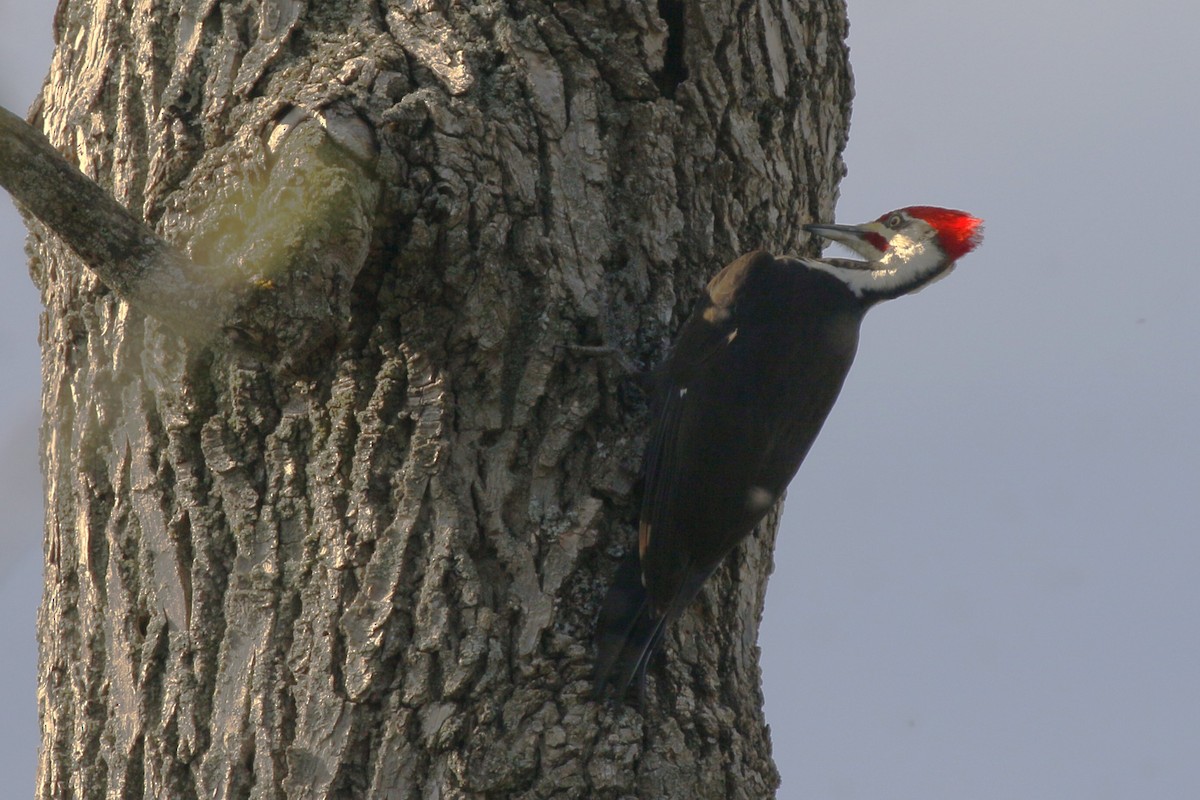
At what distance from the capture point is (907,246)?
11.3 feet

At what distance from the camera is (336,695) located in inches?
75.5

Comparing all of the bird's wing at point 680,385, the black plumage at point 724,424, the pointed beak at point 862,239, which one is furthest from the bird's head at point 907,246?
the bird's wing at point 680,385

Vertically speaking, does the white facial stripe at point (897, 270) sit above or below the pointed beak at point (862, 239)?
below

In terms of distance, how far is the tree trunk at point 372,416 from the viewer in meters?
1.96

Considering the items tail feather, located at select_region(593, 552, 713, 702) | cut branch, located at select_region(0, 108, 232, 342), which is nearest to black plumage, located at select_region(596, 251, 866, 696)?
tail feather, located at select_region(593, 552, 713, 702)

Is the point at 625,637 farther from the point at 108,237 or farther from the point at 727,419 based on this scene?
the point at 108,237

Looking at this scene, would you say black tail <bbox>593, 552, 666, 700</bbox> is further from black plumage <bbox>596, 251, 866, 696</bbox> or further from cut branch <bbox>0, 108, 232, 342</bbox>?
cut branch <bbox>0, 108, 232, 342</bbox>

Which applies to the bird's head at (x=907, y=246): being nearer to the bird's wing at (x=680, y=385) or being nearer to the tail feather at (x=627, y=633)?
the bird's wing at (x=680, y=385)

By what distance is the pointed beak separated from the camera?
316 cm

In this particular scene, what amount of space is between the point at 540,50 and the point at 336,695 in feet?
3.92

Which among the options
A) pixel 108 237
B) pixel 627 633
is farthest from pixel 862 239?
pixel 108 237

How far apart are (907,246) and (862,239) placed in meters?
0.16

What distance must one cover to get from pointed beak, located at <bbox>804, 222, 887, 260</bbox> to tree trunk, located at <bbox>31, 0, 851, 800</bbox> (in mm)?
788

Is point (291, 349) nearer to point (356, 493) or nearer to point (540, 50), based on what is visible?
point (356, 493)
